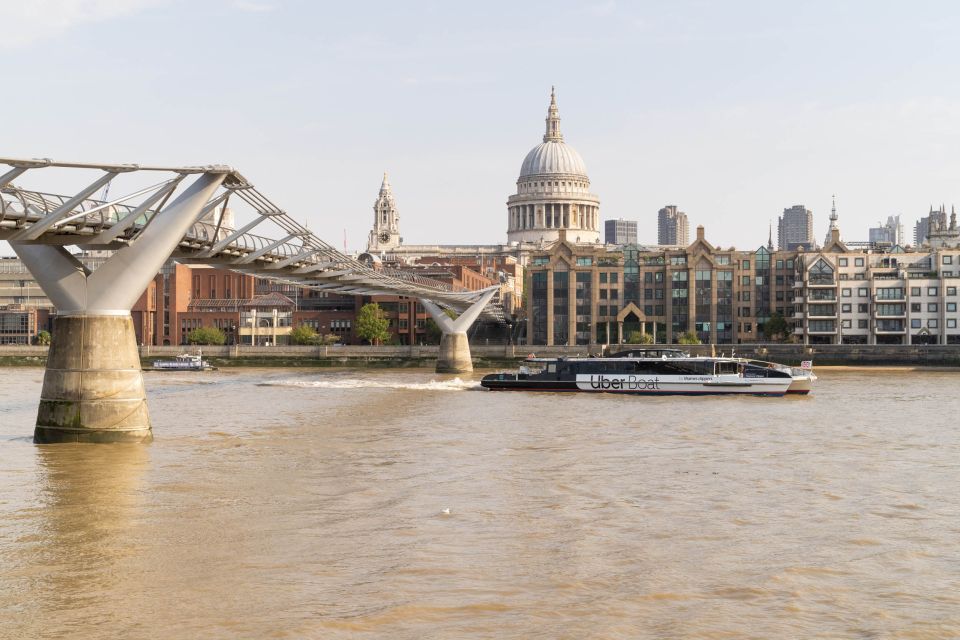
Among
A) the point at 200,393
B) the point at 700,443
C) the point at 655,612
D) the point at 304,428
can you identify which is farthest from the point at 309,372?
the point at 655,612

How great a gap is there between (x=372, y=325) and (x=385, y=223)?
88.6 meters

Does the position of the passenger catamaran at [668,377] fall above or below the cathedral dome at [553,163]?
below

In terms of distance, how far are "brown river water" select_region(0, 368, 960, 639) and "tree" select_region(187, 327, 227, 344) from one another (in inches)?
3084

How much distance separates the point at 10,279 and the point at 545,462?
12376 cm

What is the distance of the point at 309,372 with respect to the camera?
88.1 m

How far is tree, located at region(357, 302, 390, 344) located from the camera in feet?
364

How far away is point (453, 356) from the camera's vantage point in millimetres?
86625

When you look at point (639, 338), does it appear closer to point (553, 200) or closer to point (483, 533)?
point (483, 533)

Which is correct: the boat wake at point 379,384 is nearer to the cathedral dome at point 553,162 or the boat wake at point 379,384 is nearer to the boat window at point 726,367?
the boat window at point 726,367

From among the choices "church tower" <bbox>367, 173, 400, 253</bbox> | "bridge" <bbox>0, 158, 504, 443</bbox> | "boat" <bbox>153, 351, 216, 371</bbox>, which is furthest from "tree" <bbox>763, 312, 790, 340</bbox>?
"church tower" <bbox>367, 173, 400, 253</bbox>

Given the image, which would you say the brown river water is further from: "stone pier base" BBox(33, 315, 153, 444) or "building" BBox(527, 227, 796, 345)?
"building" BBox(527, 227, 796, 345)

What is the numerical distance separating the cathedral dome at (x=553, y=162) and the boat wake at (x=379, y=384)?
124m

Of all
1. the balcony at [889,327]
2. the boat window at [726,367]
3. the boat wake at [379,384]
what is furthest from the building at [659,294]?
the boat window at [726,367]

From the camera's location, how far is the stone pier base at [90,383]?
29.3 meters
